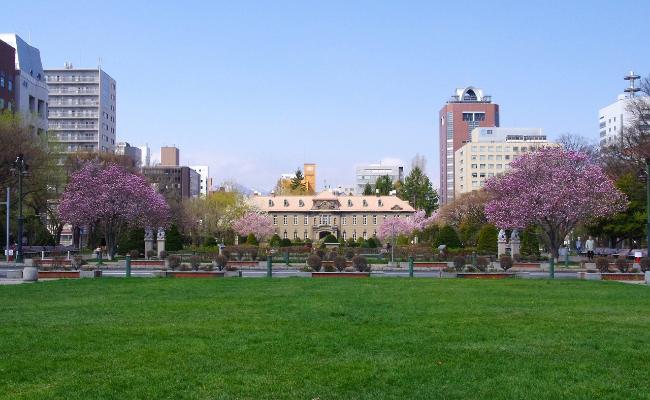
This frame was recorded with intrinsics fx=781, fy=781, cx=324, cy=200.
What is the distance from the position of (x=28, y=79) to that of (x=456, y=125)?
4730 inches

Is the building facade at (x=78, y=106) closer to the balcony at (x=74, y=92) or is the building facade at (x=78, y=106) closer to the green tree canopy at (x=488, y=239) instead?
the balcony at (x=74, y=92)

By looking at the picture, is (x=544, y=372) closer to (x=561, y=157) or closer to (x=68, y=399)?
(x=68, y=399)

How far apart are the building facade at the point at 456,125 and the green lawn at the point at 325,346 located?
164 meters

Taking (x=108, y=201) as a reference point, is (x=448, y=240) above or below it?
below

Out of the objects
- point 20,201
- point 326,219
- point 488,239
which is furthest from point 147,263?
point 326,219

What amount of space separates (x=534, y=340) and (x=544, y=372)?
8.19 ft

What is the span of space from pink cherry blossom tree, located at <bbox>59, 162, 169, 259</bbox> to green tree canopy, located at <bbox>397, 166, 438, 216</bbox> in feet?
237

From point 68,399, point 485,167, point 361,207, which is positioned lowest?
point 68,399

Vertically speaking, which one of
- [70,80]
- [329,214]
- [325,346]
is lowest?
[325,346]

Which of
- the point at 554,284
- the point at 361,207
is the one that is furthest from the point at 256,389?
the point at 361,207

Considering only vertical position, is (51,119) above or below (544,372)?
above

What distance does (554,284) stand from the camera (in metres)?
25.0

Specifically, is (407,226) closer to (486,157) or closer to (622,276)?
(622,276)

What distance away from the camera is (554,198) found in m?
45.8
